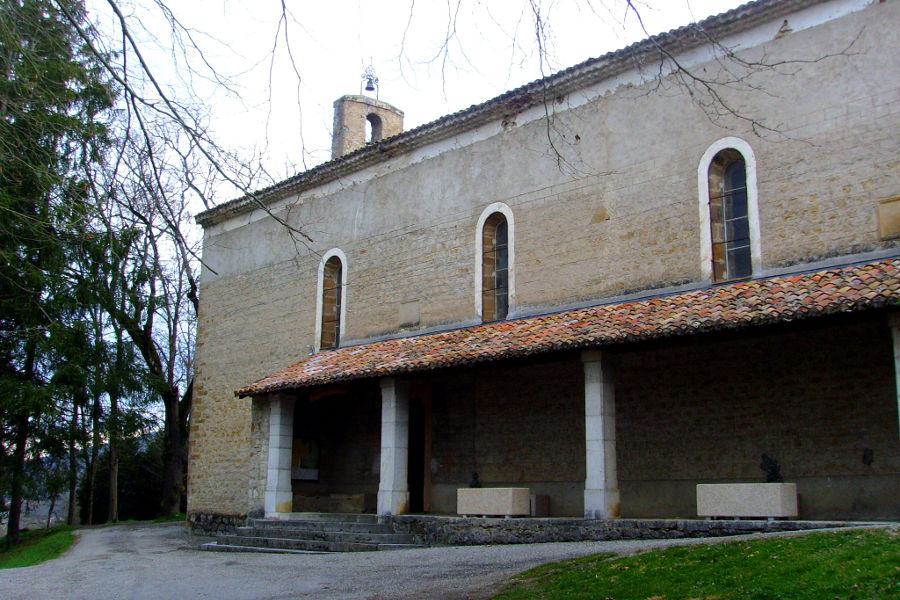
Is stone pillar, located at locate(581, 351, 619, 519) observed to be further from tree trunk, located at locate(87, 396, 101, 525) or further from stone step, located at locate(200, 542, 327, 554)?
tree trunk, located at locate(87, 396, 101, 525)

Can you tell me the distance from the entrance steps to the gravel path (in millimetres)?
769

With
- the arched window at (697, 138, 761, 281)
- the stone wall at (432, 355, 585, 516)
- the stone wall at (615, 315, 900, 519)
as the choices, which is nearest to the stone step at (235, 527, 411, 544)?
the stone wall at (432, 355, 585, 516)

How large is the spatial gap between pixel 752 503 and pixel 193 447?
15.8m

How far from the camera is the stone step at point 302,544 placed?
A: 576 inches

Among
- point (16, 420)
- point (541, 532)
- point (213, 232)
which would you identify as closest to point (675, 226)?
point (541, 532)

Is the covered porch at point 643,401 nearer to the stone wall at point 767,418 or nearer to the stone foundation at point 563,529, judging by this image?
the stone wall at point 767,418

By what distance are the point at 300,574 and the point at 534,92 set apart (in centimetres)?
950

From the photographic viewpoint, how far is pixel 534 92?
16.7m

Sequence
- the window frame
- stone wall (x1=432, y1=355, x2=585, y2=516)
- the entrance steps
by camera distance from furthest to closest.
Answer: the window frame < stone wall (x1=432, y1=355, x2=585, y2=516) < the entrance steps

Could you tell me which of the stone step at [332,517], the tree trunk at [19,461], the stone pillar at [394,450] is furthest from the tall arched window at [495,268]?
the tree trunk at [19,461]

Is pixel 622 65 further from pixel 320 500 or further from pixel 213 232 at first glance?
pixel 213 232

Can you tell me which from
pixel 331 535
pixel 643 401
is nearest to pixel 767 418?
pixel 643 401

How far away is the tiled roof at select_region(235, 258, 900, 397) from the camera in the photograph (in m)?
11.4

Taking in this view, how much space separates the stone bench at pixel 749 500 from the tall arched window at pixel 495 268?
6.29m
